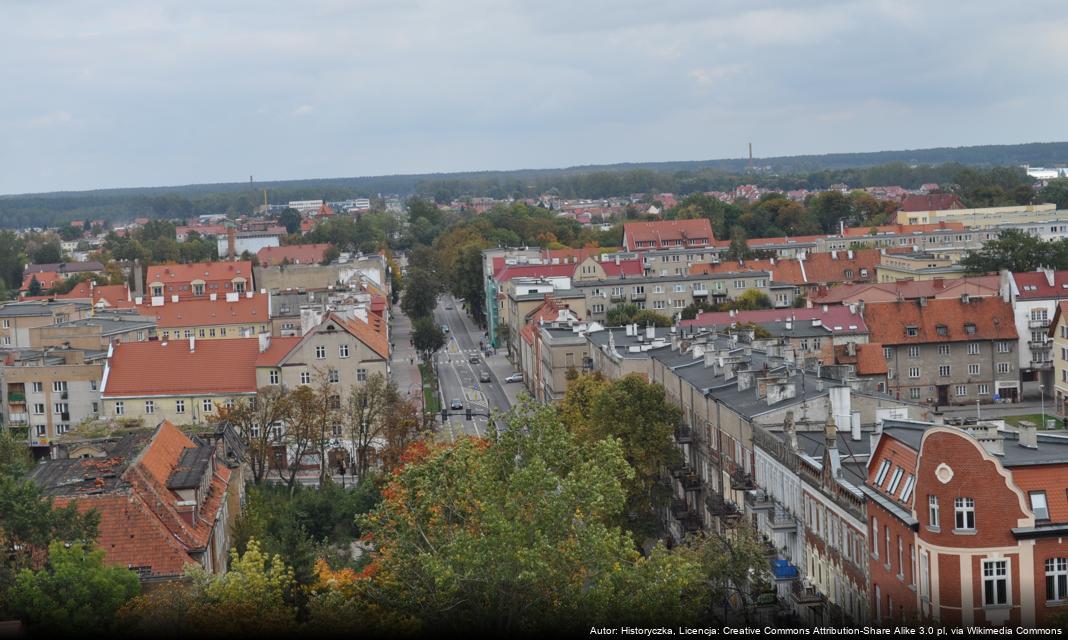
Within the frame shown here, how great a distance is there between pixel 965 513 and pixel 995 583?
168cm

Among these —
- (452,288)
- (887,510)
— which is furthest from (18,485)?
(452,288)

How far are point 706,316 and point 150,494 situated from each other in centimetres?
6082

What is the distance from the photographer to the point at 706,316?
96.8 meters

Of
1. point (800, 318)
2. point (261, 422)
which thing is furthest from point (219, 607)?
point (800, 318)

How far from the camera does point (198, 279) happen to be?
453 feet

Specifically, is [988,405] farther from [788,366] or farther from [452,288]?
[452,288]

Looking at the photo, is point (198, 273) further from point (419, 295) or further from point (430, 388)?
point (430, 388)

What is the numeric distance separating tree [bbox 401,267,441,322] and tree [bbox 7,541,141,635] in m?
104

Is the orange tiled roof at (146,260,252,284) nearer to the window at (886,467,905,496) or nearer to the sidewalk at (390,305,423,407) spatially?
the sidewalk at (390,305,423,407)

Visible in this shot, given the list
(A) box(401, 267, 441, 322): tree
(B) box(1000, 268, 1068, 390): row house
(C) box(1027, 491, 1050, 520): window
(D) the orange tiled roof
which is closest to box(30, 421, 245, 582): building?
(C) box(1027, 491, 1050, 520): window

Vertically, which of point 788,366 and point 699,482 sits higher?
point 788,366

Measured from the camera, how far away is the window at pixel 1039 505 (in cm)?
3334

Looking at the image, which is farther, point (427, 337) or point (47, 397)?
point (427, 337)

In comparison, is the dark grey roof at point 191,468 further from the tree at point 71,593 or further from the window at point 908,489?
the window at point 908,489
